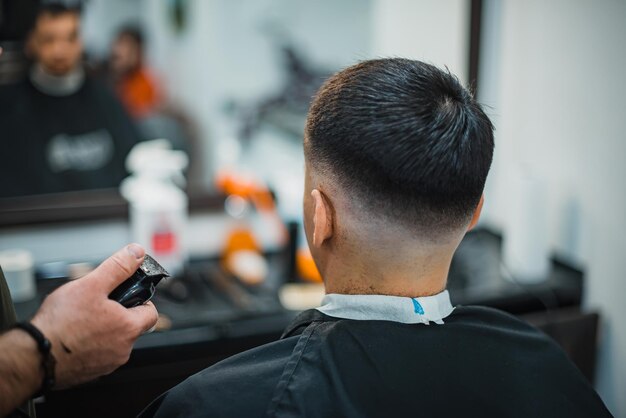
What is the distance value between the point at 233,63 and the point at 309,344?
1.94 metres

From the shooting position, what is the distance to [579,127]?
7.72ft

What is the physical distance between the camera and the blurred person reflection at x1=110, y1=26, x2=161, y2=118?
2668mm

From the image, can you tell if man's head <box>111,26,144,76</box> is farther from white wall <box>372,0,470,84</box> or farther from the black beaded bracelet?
the black beaded bracelet

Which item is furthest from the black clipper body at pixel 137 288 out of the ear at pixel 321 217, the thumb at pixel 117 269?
the ear at pixel 321 217

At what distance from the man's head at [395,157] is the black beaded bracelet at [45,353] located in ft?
1.43

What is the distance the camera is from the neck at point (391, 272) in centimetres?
114

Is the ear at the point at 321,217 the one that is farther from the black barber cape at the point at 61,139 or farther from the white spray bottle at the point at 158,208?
the black barber cape at the point at 61,139

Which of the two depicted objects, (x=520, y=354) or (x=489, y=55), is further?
(x=489, y=55)

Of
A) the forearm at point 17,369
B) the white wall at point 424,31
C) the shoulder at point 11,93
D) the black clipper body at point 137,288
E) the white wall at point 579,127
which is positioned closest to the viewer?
the forearm at point 17,369

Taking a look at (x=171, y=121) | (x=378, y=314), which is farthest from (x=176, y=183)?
(x=378, y=314)

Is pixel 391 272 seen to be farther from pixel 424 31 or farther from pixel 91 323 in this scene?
pixel 424 31

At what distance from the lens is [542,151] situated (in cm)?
254

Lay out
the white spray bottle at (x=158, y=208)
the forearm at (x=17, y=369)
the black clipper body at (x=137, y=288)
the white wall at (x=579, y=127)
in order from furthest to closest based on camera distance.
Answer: the white spray bottle at (x=158, y=208) → the white wall at (x=579, y=127) → the black clipper body at (x=137, y=288) → the forearm at (x=17, y=369)

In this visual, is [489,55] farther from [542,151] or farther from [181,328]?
[181,328]
